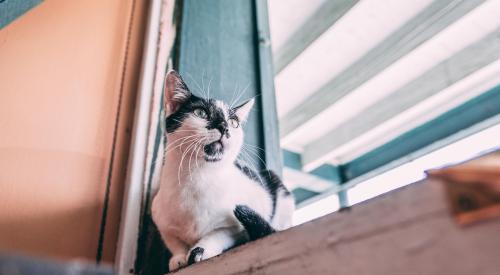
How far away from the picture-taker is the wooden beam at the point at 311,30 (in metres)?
1.60

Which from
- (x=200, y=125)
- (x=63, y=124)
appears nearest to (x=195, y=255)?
(x=200, y=125)

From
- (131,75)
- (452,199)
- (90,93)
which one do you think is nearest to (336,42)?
(131,75)

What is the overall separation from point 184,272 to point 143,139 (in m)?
Result: 0.37

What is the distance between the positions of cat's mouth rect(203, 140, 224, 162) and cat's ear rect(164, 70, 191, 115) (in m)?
0.12

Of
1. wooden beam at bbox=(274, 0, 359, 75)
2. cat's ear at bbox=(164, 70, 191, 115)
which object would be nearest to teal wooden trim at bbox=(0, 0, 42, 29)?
cat's ear at bbox=(164, 70, 191, 115)

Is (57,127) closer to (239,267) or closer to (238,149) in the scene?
(238,149)

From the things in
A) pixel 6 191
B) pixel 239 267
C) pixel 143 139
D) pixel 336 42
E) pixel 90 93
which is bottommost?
pixel 239 267

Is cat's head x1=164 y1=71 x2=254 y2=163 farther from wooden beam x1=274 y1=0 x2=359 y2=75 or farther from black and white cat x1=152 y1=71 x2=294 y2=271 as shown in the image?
wooden beam x1=274 y1=0 x2=359 y2=75

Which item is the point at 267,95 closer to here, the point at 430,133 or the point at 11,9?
the point at 11,9

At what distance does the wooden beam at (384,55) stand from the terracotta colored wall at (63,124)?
1.27 meters

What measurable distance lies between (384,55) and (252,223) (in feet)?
4.97

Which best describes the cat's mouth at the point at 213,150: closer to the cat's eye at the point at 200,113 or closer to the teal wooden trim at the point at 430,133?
the cat's eye at the point at 200,113

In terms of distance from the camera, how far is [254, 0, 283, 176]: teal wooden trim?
97 cm

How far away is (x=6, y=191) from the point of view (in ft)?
2.25
